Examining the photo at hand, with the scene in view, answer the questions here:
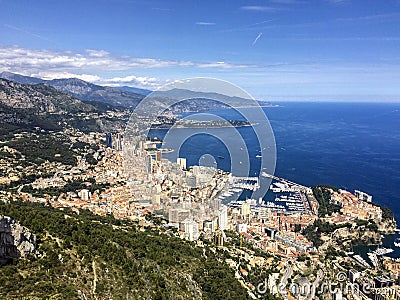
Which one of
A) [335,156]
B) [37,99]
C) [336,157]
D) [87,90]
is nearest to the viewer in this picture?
[336,157]

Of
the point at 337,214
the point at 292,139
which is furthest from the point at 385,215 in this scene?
the point at 292,139

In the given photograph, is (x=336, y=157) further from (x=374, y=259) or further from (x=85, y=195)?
(x=85, y=195)

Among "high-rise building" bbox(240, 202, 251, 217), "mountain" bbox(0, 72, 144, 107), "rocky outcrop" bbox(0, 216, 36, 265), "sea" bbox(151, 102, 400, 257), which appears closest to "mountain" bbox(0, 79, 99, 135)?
"mountain" bbox(0, 72, 144, 107)

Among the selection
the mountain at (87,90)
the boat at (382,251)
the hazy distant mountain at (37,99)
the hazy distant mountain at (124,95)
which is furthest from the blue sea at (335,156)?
the mountain at (87,90)

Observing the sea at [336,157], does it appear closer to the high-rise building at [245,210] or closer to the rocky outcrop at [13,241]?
the high-rise building at [245,210]

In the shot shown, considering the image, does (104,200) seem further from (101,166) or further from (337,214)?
(337,214)

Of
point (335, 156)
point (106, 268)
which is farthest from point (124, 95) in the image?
point (106, 268)
